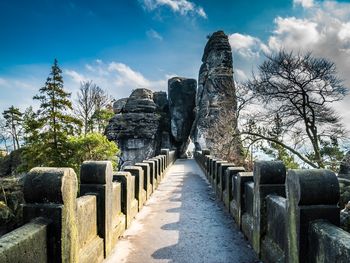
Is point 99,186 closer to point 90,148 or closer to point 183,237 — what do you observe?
point 183,237

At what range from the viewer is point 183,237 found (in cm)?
493

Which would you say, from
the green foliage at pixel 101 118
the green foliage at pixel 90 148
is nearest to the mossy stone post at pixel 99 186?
the green foliage at pixel 90 148

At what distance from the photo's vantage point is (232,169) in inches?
266

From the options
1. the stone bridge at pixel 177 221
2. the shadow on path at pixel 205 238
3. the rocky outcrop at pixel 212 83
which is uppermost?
the rocky outcrop at pixel 212 83

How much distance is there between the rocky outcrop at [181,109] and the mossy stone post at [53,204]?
38421 millimetres

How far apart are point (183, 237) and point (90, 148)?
15.8 m

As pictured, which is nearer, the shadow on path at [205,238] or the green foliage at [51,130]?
the shadow on path at [205,238]

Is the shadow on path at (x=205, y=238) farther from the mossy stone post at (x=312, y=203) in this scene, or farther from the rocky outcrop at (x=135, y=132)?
the rocky outcrop at (x=135, y=132)

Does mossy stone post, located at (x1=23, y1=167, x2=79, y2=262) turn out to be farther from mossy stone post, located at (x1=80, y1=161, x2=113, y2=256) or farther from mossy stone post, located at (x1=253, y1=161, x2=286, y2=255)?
mossy stone post, located at (x1=253, y1=161, x2=286, y2=255)

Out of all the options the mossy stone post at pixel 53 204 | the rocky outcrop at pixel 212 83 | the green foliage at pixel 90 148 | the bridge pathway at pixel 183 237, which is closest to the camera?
the mossy stone post at pixel 53 204

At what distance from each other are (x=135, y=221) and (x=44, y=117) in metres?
19.2

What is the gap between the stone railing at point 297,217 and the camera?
7.37 ft

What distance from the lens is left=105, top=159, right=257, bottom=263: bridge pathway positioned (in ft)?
13.4

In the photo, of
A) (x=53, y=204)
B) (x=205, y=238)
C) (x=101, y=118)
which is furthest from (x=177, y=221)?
(x=101, y=118)
